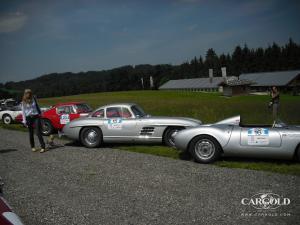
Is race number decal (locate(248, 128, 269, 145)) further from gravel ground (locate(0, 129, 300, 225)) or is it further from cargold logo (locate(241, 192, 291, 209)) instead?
cargold logo (locate(241, 192, 291, 209))

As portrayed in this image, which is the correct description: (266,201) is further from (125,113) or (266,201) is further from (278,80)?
(278,80)

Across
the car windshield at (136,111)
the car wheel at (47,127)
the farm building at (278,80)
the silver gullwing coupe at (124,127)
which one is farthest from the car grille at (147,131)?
the farm building at (278,80)

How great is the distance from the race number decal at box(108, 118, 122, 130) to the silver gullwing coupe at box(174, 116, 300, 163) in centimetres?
263

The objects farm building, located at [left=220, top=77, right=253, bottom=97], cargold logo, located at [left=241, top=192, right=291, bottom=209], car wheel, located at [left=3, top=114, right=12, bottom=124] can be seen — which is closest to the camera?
cargold logo, located at [left=241, top=192, right=291, bottom=209]

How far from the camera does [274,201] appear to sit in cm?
523

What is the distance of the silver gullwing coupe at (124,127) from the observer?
1002 cm

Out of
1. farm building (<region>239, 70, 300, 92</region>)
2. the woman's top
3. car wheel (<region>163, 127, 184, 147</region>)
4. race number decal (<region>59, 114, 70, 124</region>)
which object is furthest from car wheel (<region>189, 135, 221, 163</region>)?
farm building (<region>239, 70, 300, 92</region>)

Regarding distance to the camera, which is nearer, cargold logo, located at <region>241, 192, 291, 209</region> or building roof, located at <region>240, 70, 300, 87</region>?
cargold logo, located at <region>241, 192, 291, 209</region>

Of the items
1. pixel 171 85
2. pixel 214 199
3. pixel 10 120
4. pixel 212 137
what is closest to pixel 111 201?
pixel 214 199

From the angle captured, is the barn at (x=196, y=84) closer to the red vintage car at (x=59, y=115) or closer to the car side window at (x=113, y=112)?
the red vintage car at (x=59, y=115)

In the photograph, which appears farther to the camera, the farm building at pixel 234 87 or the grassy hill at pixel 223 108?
the farm building at pixel 234 87

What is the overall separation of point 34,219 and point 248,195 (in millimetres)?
3286

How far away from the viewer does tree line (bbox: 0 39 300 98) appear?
105438 millimetres

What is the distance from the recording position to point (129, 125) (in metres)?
10.3
